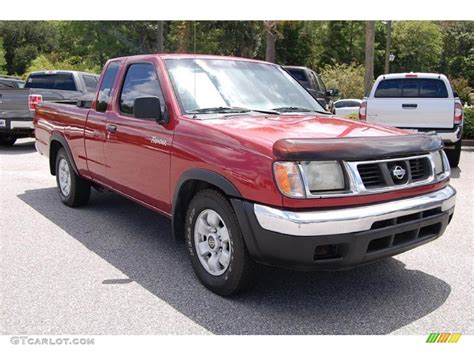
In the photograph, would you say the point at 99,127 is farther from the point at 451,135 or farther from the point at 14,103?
Answer: the point at 14,103

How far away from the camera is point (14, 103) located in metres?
11.6

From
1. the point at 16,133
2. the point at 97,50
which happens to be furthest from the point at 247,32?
the point at 16,133

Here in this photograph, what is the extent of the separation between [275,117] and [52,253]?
96.4 inches

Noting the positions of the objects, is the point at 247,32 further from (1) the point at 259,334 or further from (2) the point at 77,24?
(1) the point at 259,334

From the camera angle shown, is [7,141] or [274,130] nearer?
[274,130]

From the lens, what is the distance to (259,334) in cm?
317

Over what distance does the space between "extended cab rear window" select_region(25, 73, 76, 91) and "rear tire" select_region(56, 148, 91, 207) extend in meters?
6.13

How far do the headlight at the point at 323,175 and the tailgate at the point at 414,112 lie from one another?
262 inches

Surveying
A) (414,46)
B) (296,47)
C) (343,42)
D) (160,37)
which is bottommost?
(160,37)

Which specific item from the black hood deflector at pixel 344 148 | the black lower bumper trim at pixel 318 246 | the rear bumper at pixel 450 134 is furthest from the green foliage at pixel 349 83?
the black lower bumper trim at pixel 318 246

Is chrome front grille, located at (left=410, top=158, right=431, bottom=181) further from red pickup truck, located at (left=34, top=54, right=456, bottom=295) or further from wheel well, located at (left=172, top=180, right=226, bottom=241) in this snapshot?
wheel well, located at (left=172, top=180, right=226, bottom=241)

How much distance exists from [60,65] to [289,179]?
36951 millimetres

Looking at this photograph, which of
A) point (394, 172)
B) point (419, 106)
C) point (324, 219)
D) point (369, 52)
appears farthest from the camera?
point (369, 52)
